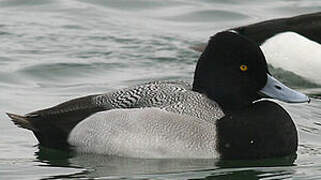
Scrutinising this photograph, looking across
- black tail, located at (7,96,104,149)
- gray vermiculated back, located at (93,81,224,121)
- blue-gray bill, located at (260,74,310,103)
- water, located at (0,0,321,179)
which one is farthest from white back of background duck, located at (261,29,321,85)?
black tail, located at (7,96,104,149)

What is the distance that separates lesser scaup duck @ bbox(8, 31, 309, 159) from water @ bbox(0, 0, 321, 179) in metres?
0.10

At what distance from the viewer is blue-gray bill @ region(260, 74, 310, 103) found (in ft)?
27.9

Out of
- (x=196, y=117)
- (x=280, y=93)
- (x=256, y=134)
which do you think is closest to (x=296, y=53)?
(x=280, y=93)

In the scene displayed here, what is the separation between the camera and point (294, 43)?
12469 mm

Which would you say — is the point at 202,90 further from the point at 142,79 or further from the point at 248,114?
the point at 142,79

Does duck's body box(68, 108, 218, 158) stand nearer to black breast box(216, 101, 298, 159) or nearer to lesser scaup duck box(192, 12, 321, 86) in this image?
black breast box(216, 101, 298, 159)

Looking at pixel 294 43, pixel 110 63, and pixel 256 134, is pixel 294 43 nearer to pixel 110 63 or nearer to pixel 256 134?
pixel 110 63

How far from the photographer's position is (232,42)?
845 centimetres

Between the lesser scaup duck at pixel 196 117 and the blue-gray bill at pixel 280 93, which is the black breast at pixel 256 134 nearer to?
the lesser scaup duck at pixel 196 117

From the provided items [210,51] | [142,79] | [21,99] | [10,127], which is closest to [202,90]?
[210,51]

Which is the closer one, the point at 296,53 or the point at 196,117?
the point at 196,117

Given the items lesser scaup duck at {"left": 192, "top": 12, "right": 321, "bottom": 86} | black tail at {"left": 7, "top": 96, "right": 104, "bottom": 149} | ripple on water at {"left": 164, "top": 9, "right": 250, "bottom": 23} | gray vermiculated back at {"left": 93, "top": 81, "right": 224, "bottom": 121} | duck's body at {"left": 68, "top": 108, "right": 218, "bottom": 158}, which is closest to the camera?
duck's body at {"left": 68, "top": 108, "right": 218, "bottom": 158}

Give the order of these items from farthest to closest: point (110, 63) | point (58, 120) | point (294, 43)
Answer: point (110, 63)
point (294, 43)
point (58, 120)

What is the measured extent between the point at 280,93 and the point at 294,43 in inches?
158
